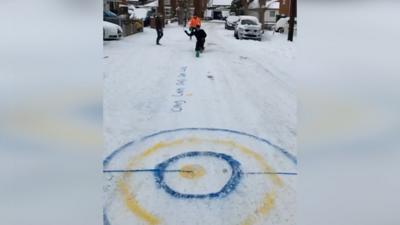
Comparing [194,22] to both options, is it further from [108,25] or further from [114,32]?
[108,25]

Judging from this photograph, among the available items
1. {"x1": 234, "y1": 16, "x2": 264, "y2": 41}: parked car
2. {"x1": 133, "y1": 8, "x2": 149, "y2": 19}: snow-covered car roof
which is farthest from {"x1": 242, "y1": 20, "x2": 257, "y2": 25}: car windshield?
{"x1": 133, "y1": 8, "x2": 149, "y2": 19}: snow-covered car roof

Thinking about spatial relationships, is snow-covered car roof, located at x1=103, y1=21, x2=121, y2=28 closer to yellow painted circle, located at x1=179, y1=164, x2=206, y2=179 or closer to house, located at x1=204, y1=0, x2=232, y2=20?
house, located at x1=204, y1=0, x2=232, y2=20

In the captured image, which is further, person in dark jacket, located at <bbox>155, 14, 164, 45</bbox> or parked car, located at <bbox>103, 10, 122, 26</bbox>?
person in dark jacket, located at <bbox>155, 14, 164, 45</bbox>

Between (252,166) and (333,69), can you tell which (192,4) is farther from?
(333,69)

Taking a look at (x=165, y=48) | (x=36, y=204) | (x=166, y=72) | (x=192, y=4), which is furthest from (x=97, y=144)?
(x=166, y=72)

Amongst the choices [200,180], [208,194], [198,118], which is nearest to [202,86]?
[198,118]

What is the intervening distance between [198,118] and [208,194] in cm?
89

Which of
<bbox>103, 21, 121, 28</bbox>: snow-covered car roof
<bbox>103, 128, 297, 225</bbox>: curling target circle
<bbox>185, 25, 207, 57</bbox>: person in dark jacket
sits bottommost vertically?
<bbox>103, 128, 297, 225</bbox>: curling target circle

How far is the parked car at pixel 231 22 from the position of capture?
2.39 meters

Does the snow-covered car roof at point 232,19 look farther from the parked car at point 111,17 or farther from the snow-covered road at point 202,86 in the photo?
the parked car at point 111,17

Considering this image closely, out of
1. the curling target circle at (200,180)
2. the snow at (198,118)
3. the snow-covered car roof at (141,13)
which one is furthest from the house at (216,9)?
the curling target circle at (200,180)

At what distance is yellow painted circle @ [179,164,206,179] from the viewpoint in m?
1.99

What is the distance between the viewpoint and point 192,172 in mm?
2016

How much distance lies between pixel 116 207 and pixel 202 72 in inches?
64.1
